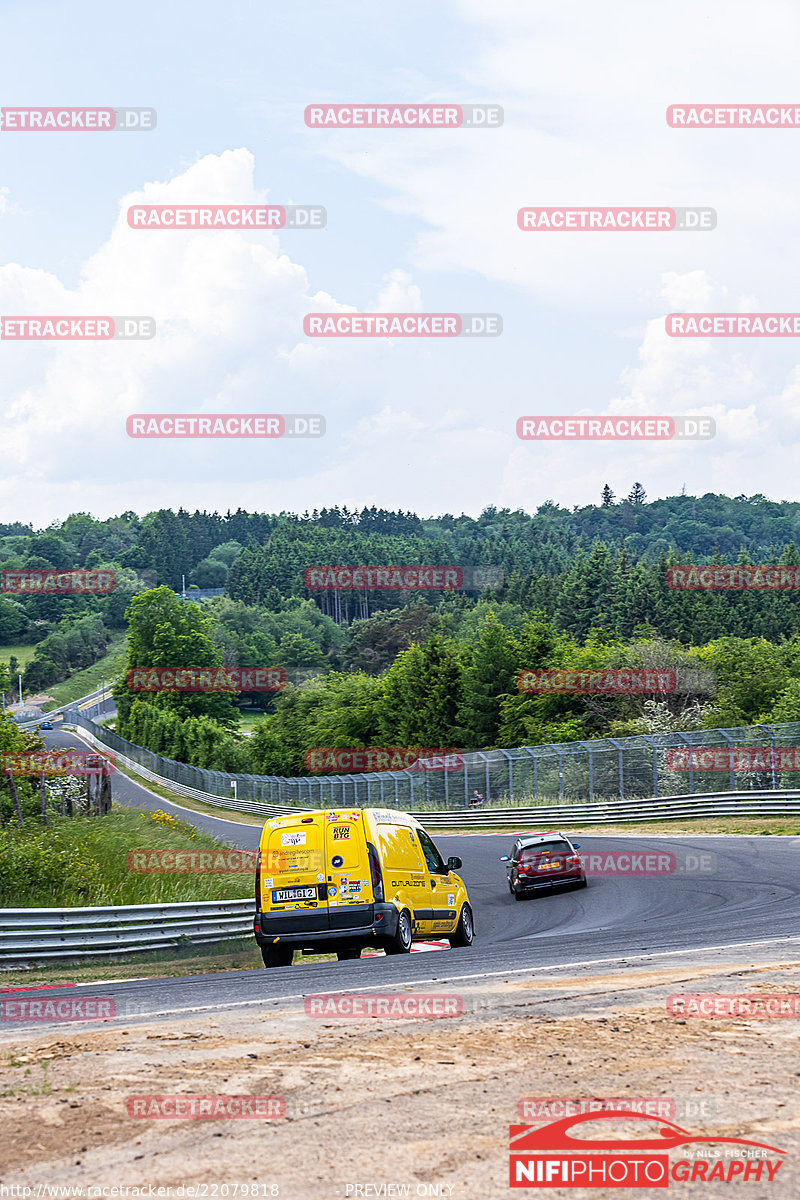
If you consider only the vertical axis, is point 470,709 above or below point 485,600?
below

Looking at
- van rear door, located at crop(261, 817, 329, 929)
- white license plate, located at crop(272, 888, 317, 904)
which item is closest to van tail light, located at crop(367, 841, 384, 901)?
van rear door, located at crop(261, 817, 329, 929)

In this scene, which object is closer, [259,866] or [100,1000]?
[100,1000]

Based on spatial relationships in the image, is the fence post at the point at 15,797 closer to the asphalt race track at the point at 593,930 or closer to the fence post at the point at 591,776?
the asphalt race track at the point at 593,930

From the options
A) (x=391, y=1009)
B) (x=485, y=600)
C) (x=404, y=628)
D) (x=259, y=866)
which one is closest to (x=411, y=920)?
(x=259, y=866)

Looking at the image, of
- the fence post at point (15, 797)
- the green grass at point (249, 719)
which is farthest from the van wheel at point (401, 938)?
the green grass at point (249, 719)

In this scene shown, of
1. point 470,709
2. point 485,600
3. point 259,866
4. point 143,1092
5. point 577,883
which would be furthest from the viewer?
point 485,600

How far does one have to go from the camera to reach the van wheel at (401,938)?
44.9 ft

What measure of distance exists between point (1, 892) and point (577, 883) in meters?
11.6

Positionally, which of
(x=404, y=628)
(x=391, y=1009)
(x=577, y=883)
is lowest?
(x=577, y=883)

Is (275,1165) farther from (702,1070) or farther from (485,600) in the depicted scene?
(485,600)

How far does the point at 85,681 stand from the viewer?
167 m

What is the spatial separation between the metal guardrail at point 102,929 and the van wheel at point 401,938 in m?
3.40

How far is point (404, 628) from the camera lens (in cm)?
13475

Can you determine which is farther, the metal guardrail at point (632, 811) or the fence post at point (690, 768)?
the fence post at point (690, 768)
